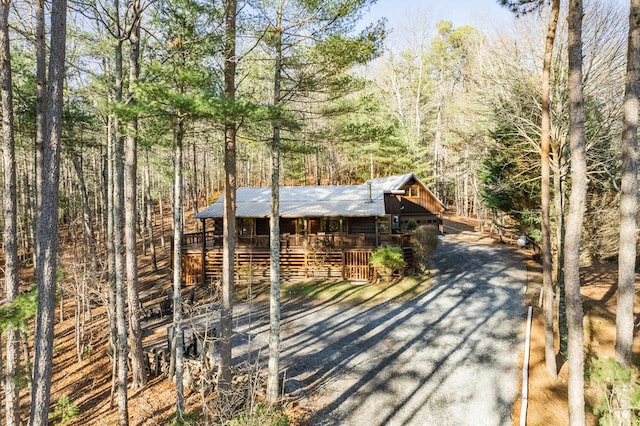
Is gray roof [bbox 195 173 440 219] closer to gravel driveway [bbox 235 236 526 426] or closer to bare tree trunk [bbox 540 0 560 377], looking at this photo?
gravel driveway [bbox 235 236 526 426]

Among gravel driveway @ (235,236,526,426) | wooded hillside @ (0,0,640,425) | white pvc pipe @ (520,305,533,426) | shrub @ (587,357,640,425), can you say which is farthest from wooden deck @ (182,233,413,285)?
shrub @ (587,357,640,425)

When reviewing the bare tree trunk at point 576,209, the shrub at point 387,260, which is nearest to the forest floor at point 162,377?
the bare tree trunk at point 576,209

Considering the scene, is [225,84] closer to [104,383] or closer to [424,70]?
[104,383]

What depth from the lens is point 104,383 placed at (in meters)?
10.2

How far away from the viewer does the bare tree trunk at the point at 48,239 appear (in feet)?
14.5

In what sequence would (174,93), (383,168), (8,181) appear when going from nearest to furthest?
1. (174,93)
2. (8,181)
3. (383,168)

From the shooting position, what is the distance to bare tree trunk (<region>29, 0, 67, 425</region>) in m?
4.43

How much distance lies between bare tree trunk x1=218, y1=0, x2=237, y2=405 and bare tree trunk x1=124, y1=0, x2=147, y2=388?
76.2 inches

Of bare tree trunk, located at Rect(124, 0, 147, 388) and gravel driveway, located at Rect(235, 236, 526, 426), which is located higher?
bare tree trunk, located at Rect(124, 0, 147, 388)

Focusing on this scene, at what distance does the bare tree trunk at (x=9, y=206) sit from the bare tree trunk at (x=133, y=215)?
6.95ft

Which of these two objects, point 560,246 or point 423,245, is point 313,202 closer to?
point 423,245

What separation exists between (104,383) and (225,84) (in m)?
9.22

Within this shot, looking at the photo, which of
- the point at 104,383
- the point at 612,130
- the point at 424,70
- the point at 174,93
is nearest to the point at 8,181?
the point at 174,93

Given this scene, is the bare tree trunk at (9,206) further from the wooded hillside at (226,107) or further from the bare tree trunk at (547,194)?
the bare tree trunk at (547,194)
